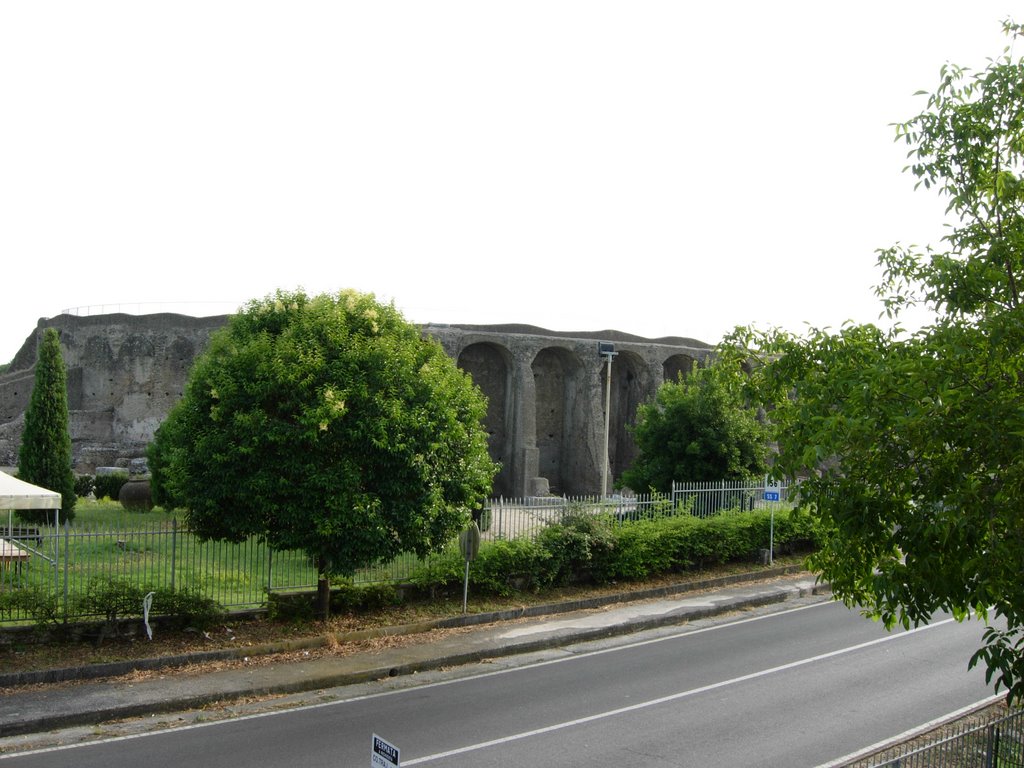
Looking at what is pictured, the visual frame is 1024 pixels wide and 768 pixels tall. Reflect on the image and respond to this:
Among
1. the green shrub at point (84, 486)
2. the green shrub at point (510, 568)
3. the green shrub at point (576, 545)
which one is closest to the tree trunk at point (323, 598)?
the green shrub at point (510, 568)

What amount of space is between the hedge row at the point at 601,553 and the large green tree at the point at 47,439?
12479mm

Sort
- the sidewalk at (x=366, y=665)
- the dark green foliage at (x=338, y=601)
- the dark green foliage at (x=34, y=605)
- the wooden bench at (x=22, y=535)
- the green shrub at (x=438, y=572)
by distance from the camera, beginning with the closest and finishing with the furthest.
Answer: the sidewalk at (x=366, y=665) < the dark green foliage at (x=34, y=605) < the wooden bench at (x=22, y=535) < the dark green foliage at (x=338, y=601) < the green shrub at (x=438, y=572)

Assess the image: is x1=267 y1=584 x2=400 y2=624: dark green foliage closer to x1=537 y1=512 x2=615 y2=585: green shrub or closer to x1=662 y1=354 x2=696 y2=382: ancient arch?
x1=537 y1=512 x2=615 y2=585: green shrub

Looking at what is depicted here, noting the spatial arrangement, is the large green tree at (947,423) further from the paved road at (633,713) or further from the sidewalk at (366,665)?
the sidewalk at (366,665)

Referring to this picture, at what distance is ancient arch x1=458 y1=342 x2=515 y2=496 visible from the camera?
40.5m

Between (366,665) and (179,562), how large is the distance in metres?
→ 4.68

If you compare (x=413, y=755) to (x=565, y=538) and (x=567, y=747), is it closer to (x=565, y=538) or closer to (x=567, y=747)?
(x=567, y=747)

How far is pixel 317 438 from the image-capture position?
1300cm

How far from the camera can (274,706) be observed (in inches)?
425

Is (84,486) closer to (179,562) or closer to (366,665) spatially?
(179,562)

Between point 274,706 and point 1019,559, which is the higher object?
point 1019,559

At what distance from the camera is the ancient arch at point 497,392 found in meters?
40.5

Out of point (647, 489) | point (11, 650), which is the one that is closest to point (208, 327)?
point (647, 489)

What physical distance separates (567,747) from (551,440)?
35046 millimetres
